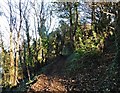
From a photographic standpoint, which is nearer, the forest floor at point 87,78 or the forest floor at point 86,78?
the forest floor at point 87,78

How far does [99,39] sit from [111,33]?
2.95 feet

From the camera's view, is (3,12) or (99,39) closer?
(99,39)

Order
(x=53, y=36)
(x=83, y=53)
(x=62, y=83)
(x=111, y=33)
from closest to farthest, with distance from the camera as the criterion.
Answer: (x=62, y=83) < (x=83, y=53) < (x=111, y=33) < (x=53, y=36)

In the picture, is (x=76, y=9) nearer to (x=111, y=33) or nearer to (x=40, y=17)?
(x=111, y=33)

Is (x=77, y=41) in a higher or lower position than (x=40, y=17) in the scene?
lower

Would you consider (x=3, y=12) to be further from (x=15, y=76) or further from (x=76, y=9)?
(x=76, y=9)

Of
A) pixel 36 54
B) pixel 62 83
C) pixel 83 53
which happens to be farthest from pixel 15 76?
pixel 62 83

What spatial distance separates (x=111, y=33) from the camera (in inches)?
484

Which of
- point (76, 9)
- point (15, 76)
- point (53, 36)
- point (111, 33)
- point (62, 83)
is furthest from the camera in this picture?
point (53, 36)

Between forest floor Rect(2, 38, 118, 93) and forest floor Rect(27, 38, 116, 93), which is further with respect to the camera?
forest floor Rect(27, 38, 116, 93)

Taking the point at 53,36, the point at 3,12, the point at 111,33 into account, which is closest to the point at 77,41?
the point at 111,33

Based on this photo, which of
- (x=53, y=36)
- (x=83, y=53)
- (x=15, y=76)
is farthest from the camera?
(x=53, y=36)

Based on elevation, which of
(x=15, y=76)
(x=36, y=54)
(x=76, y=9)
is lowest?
(x=15, y=76)

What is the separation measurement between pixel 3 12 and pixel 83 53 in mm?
6792
